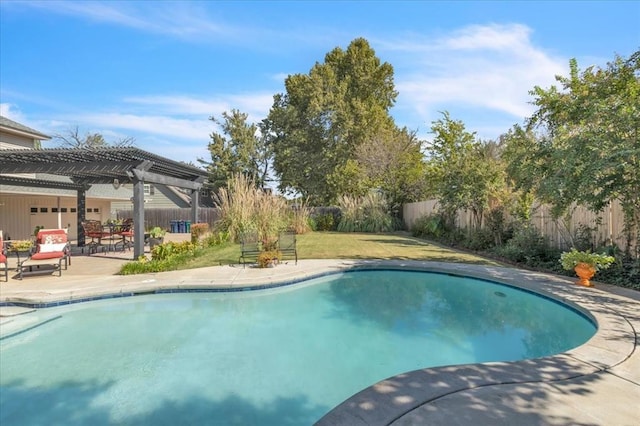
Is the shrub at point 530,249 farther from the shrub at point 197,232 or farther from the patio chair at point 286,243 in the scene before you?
the shrub at point 197,232

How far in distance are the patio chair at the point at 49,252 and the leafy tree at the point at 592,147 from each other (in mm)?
9767

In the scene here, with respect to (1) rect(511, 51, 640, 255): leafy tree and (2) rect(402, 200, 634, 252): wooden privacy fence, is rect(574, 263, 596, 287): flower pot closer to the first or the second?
(1) rect(511, 51, 640, 255): leafy tree

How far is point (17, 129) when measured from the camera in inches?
506

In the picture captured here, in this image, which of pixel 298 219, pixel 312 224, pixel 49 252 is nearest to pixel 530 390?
pixel 49 252

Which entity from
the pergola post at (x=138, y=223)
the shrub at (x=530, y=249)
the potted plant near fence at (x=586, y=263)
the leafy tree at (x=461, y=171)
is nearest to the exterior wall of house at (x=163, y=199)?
the pergola post at (x=138, y=223)

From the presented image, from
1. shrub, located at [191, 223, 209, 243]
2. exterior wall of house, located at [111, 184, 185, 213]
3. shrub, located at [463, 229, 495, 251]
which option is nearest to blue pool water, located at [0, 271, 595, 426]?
shrub, located at [463, 229, 495, 251]

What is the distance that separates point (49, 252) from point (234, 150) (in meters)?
20.2

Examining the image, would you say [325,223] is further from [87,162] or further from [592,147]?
[592,147]

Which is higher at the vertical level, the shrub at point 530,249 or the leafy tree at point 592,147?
the leafy tree at point 592,147

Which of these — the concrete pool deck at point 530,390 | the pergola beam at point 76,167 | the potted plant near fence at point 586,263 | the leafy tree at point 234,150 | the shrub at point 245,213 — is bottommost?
the concrete pool deck at point 530,390

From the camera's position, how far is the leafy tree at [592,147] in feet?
17.6

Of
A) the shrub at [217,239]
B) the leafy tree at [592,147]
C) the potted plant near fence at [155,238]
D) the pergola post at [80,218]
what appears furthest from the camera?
the pergola post at [80,218]

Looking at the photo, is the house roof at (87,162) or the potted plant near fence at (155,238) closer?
the house roof at (87,162)

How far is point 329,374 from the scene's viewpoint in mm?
3541
